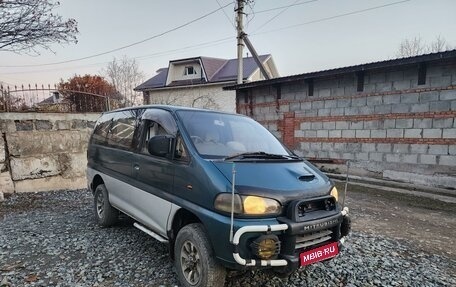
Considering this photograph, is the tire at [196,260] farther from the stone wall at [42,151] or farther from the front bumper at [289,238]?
the stone wall at [42,151]

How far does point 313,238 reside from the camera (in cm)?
260

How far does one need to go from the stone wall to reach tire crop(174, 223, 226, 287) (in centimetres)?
577

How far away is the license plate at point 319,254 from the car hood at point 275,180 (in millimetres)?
471

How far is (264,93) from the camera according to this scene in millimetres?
11078

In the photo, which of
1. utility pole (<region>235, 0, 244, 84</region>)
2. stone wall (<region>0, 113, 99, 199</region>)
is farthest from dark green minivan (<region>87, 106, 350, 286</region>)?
utility pole (<region>235, 0, 244, 84</region>)

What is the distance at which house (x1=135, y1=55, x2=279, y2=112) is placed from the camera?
22672mm

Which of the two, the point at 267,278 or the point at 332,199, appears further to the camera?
the point at 267,278

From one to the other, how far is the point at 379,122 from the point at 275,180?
271 inches

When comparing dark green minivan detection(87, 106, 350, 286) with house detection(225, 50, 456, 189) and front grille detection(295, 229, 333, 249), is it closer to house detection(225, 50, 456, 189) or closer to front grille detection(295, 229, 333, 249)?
front grille detection(295, 229, 333, 249)

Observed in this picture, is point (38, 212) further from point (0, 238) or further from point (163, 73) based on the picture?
point (163, 73)

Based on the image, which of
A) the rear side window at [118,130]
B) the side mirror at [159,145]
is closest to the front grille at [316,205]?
the side mirror at [159,145]

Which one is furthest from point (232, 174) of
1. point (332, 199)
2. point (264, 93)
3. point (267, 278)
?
point (264, 93)

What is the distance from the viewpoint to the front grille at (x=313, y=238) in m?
2.50

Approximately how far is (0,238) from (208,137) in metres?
3.49
